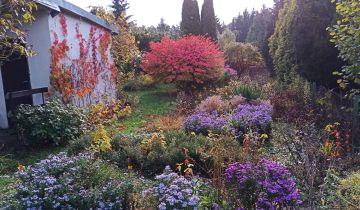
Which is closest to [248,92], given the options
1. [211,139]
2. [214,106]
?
[214,106]

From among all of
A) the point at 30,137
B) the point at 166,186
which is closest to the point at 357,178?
the point at 166,186

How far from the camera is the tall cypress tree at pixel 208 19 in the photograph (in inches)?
1052

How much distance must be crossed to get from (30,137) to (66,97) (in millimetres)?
2206

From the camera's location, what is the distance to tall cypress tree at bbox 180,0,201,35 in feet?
88.1

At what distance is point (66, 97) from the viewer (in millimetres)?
10398

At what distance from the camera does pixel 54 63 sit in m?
10.3

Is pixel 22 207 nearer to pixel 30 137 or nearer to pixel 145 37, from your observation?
pixel 30 137

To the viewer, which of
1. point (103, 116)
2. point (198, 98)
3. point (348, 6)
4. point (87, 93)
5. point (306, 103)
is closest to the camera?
point (348, 6)

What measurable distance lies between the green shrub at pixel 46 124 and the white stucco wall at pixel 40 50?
195cm

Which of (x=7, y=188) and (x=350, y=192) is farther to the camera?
(x=7, y=188)

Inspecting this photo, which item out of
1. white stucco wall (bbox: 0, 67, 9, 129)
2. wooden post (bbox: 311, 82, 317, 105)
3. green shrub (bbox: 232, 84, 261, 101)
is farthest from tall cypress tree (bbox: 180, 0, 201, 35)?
white stucco wall (bbox: 0, 67, 9, 129)

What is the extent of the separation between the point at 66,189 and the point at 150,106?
34.6 ft

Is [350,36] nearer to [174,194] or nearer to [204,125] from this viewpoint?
[204,125]

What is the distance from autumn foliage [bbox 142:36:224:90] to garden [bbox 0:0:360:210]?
1.9 inches
